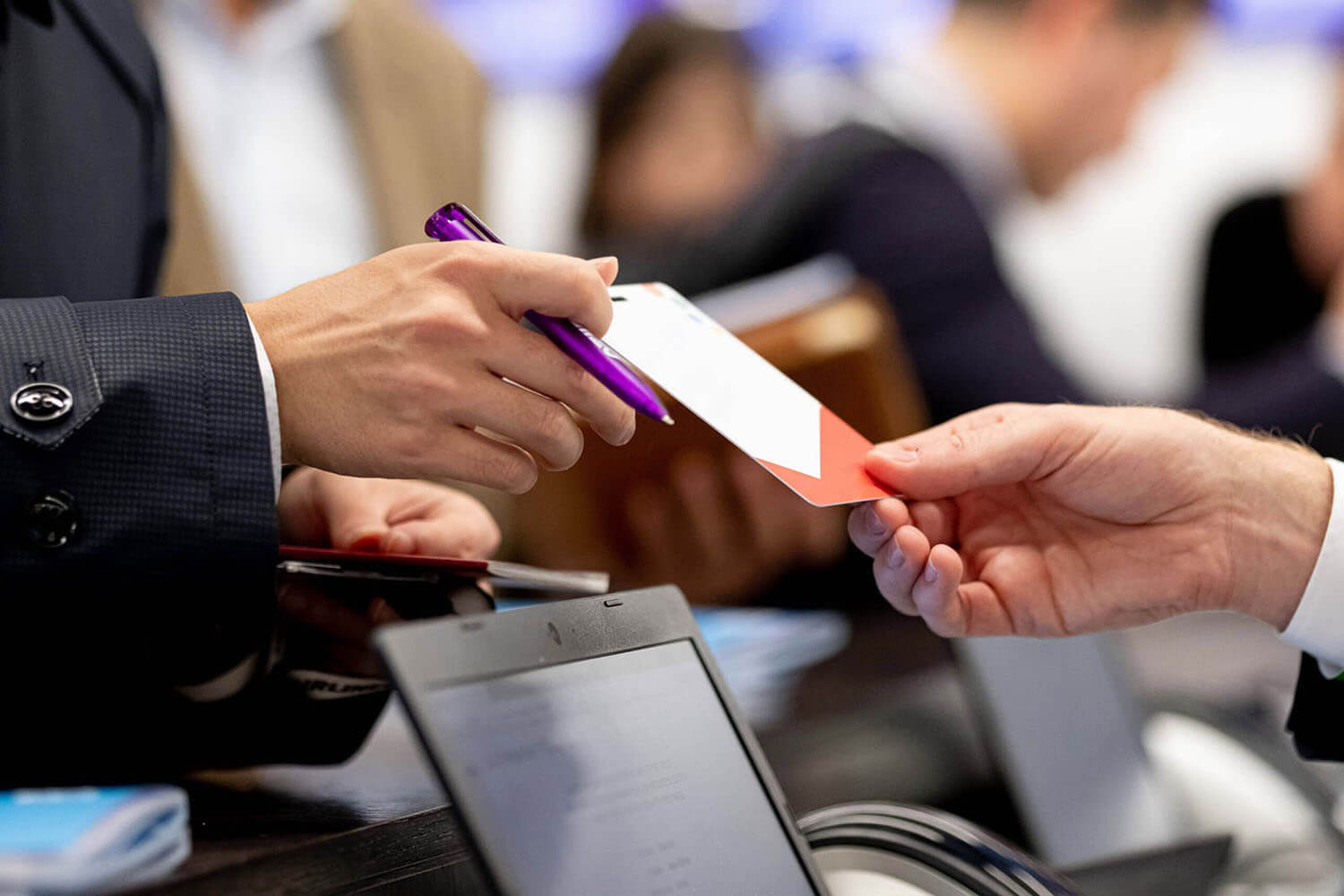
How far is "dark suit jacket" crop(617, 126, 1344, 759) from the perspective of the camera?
2059mm

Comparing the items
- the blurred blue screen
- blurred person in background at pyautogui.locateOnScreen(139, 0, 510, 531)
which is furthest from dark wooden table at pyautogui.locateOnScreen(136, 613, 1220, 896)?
the blurred blue screen

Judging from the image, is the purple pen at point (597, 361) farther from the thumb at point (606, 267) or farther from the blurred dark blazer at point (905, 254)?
the blurred dark blazer at point (905, 254)

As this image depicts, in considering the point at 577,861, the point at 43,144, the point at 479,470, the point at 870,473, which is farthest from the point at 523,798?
the point at 43,144

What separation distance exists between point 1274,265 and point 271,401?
3935 millimetres

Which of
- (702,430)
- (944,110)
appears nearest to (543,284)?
(702,430)

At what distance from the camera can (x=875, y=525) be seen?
80 centimetres

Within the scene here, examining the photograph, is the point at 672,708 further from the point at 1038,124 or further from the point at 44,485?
the point at 1038,124

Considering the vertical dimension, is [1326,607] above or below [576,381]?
below

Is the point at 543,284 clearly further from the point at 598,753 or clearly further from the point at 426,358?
the point at 598,753

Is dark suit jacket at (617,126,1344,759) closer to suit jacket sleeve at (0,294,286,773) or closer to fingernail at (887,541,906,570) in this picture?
fingernail at (887,541,906,570)

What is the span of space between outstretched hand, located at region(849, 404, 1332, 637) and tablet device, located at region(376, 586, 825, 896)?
9.7 inches

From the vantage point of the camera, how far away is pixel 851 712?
1289 millimetres

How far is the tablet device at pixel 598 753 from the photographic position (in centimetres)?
50

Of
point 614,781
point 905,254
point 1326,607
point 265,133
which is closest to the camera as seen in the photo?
point 614,781
